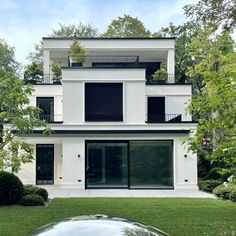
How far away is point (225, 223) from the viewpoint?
1265 centimetres

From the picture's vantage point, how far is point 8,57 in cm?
5666

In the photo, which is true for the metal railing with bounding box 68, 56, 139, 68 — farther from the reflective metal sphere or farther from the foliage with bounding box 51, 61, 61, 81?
the reflective metal sphere

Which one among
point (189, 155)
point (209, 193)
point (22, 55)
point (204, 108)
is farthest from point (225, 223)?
point (22, 55)

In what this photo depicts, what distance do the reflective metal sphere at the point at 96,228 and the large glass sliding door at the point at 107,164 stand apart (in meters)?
22.0

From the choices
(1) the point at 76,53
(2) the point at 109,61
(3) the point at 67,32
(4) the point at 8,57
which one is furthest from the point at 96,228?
(4) the point at 8,57

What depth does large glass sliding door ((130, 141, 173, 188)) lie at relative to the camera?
2570cm

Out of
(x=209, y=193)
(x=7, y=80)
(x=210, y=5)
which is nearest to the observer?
(x=7, y=80)

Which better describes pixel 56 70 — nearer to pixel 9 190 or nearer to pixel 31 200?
pixel 9 190

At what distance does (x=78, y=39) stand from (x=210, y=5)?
16.4m

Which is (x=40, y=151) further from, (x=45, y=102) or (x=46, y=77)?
(x=46, y=77)

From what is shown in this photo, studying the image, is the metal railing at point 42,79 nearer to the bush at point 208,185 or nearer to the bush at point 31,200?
the bush at point 208,185

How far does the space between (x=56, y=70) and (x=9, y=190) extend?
18908 millimetres

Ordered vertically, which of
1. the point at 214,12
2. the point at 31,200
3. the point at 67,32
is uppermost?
the point at 67,32

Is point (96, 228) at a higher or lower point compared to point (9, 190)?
higher
